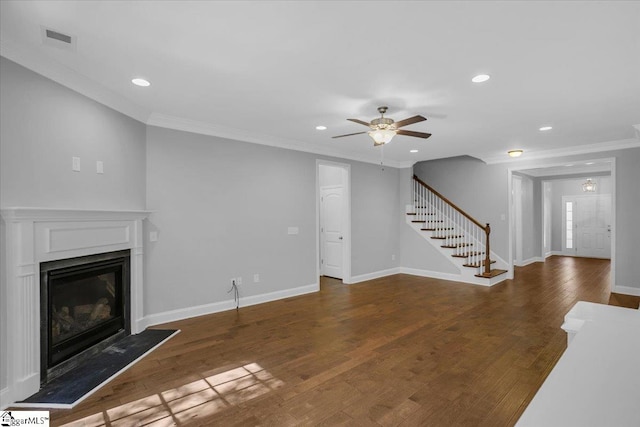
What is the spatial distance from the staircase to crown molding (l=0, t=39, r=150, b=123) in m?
6.00

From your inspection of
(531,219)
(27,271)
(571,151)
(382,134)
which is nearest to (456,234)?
(571,151)

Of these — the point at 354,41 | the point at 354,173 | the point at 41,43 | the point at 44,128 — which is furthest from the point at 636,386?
the point at 354,173

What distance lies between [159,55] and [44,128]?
122 cm

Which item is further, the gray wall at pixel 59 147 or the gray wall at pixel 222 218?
the gray wall at pixel 222 218

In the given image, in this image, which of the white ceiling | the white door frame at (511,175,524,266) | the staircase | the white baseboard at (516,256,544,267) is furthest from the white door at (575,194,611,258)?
the white ceiling

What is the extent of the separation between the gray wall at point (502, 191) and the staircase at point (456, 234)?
1.39 ft

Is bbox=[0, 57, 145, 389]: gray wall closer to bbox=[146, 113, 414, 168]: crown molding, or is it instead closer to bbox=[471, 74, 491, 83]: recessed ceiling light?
bbox=[146, 113, 414, 168]: crown molding

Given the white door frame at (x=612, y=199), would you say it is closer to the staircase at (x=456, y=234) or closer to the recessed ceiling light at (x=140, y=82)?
the staircase at (x=456, y=234)

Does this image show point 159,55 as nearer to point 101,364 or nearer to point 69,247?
point 69,247

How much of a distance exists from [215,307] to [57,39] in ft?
11.4

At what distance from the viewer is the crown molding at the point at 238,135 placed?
4.12 metres

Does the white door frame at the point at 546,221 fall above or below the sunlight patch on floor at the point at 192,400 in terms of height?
above

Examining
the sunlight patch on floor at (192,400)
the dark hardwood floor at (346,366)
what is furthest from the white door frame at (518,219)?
the sunlight patch on floor at (192,400)

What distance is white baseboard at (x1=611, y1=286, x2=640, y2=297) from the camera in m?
5.45
